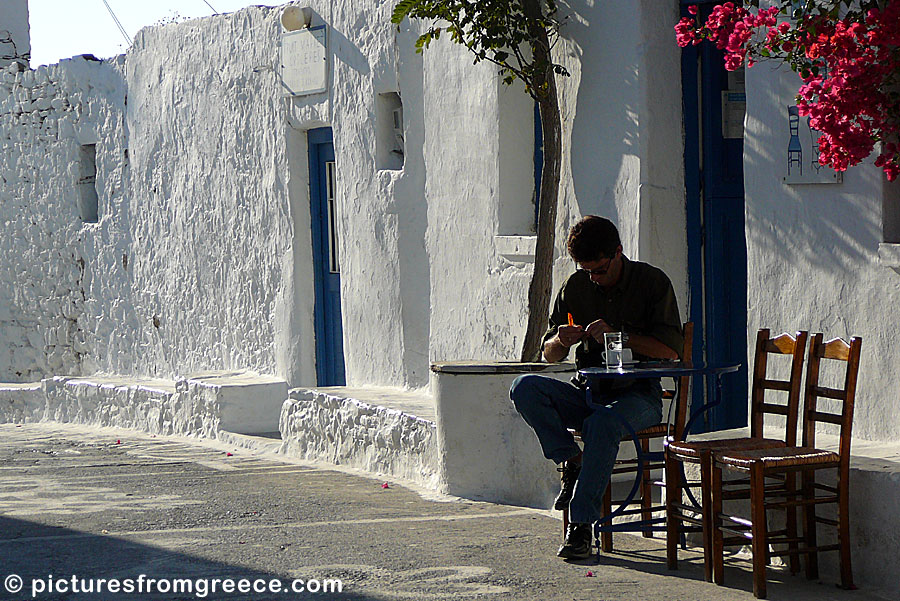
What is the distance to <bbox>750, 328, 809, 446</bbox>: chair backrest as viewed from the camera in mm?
Result: 5786

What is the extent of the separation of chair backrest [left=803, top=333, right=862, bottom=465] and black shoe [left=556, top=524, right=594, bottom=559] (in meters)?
1.01

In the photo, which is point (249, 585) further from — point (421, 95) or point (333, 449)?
point (421, 95)

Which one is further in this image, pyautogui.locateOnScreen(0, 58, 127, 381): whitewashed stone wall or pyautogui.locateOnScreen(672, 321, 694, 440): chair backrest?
pyautogui.locateOnScreen(0, 58, 127, 381): whitewashed stone wall

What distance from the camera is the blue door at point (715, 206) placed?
8.08 m

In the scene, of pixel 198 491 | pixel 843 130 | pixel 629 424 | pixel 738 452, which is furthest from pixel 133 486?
pixel 843 130

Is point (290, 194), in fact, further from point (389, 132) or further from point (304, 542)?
point (304, 542)

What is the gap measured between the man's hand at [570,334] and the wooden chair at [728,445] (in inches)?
22.7

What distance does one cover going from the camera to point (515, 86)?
29.3 ft

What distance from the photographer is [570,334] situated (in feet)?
19.6

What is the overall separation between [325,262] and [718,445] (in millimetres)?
5912

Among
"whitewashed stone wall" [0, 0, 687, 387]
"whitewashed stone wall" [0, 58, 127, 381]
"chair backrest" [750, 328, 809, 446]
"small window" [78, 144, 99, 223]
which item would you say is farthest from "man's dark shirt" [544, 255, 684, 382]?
"small window" [78, 144, 99, 223]

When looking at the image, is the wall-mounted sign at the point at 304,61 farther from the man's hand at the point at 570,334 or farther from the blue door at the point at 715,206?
the man's hand at the point at 570,334

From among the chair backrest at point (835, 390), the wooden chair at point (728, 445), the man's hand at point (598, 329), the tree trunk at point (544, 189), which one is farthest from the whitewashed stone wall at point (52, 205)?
the chair backrest at point (835, 390)

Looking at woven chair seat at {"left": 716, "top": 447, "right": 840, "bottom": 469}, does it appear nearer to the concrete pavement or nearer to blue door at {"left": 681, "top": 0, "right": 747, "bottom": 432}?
the concrete pavement
